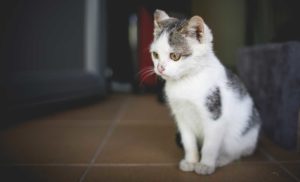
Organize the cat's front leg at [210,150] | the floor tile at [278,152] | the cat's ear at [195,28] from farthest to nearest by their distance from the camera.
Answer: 1. the floor tile at [278,152]
2. the cat's front leg at [210,150]
3. the cat's ear at [195,28]

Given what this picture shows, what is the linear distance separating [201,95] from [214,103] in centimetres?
6

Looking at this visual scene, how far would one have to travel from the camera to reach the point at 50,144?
5.33 feet

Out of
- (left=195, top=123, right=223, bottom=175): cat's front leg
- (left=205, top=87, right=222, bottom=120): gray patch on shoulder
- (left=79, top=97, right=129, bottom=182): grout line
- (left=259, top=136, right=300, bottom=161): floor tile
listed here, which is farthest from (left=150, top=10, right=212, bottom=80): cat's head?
(left=259, top=136, right=300, bottom=161): floor tile

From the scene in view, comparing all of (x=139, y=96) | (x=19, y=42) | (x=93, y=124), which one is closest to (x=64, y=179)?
(x=93, y=124)

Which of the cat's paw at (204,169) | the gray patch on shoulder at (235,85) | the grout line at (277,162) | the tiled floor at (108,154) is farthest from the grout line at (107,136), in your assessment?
the grout line at (277,162)

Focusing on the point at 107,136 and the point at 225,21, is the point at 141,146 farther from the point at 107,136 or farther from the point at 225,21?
the point at 225,21

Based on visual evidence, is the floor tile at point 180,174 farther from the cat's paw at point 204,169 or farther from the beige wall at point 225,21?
the beige wall at point 225,21

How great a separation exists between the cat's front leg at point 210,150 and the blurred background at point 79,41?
45 centimetres

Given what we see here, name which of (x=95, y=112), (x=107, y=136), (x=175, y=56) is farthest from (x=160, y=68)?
(x=95, y=112)

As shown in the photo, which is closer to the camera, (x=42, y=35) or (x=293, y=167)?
(x=293, y=167)

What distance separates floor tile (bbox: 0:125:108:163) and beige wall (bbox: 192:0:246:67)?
31.3 inches

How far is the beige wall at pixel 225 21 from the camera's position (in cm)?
131

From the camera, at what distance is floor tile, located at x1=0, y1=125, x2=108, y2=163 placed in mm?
1414

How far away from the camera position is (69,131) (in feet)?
6.22
